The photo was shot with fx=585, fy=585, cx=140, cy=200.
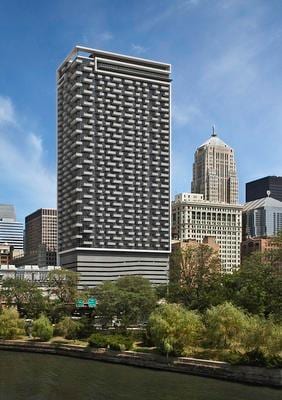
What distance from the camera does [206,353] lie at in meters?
82.9

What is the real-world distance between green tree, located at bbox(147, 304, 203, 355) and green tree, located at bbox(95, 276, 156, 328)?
69.8 ft

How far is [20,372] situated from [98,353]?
1696cm

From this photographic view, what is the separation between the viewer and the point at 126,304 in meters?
111

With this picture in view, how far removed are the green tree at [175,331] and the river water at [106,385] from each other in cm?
518

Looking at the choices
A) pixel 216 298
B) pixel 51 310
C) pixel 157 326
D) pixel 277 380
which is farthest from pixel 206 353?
pixel 51 310

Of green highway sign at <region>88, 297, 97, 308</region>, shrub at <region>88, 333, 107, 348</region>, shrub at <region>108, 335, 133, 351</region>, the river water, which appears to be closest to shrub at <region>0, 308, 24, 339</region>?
shrub at <region>88, 333, 107, 348</region>

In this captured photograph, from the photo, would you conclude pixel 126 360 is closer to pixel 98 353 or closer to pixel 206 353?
pixel 98 353

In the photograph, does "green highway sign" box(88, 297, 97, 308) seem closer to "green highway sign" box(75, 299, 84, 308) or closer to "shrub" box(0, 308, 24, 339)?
"green highway sign" box(75, 299, 84, 308)

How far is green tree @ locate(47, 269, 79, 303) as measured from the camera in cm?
13900

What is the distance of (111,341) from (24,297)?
47.7m

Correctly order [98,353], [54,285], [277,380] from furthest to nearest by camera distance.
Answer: [54,285]
[98,353]
[277,380]

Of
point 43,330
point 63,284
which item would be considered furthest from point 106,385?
point 63,284

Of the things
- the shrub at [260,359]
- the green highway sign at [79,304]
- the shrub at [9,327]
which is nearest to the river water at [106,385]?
the shrub at [260,359]

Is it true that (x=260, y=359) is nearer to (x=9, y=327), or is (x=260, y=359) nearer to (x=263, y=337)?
(x=263, y=337)
